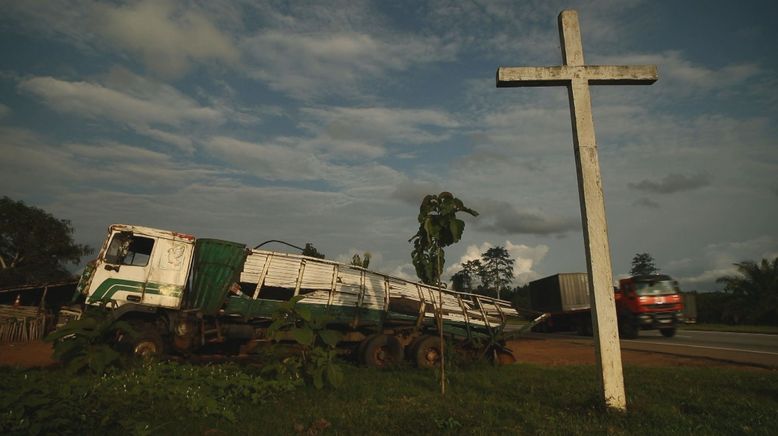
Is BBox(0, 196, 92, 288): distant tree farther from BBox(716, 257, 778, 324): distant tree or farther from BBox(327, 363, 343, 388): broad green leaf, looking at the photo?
BBox(716, 257, 778, 324): distant tree

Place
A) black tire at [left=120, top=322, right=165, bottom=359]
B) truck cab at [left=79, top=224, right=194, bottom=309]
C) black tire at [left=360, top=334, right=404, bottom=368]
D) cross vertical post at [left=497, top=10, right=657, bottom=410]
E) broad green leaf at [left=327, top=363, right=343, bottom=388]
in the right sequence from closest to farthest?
cross vertical post at [left=497, top=10, right=657, bottom=410] → broad green leaf at [left=327, top=363, right=343, bottom=388] → black tire at [left=120, top=322, right=165, bottom=359] → truck cab at [left=79, top=224, right=194, bottom=309] → black tire at [left=360, top=334, right=404, bottom=368]

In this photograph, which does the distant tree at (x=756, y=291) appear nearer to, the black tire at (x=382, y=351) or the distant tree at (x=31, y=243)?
the black tire at (x=382, y=351)

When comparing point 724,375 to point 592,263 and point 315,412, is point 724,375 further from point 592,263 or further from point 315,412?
A: point 315,412

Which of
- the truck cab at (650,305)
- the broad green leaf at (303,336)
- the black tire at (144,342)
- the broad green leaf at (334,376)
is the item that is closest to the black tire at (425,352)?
the broad green leaf at (334,376)

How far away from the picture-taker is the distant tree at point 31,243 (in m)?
31.1

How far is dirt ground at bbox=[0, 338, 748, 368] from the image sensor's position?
37.4ft

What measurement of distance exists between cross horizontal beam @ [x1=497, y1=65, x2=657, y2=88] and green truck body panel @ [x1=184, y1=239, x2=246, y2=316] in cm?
720

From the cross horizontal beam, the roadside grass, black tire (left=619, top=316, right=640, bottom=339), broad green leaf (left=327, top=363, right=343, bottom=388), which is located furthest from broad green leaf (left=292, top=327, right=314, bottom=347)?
the roadside grass

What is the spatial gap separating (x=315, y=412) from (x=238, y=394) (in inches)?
56.5

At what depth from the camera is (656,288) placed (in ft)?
62.8

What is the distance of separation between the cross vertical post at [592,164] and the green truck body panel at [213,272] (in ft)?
23.7

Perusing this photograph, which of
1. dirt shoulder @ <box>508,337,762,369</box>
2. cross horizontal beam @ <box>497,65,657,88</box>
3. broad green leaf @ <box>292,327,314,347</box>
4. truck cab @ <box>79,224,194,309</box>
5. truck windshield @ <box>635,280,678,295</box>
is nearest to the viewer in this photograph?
cross horizontal beam @ <box>497,65,657,88</box>

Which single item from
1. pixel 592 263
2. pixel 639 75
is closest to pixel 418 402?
pixel 592 263

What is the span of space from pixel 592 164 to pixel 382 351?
22.8 ft
